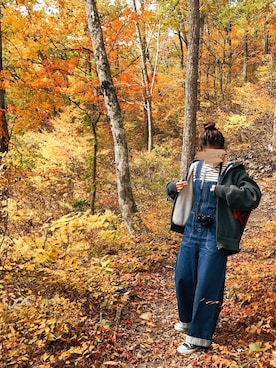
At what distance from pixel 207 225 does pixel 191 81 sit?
504 centimetres

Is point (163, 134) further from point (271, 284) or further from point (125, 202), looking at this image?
point (271, 284)

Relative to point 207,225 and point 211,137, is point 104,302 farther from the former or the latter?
point 211,137

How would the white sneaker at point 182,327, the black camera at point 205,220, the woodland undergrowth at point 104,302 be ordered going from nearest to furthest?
the black camera at point 205,220, the woodland undergrowth at point 104,302, the white sneaker at point 182,327

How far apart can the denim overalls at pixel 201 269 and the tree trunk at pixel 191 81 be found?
4663mm

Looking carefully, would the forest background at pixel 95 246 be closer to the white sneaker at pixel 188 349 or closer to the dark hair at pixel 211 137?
the white sneaker at pixel 188 349

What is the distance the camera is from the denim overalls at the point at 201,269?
9.45 ft

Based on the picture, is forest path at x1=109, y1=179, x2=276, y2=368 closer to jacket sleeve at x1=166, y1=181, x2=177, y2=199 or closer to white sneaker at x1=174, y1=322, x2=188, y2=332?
white sneaker at x1=174, y1=322, x2=188, y2=332

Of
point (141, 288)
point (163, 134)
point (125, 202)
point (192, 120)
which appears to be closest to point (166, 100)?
point (163, 134)

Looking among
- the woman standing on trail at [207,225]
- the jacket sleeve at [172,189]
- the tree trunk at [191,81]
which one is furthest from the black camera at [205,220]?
the tree trunk at [191,81]

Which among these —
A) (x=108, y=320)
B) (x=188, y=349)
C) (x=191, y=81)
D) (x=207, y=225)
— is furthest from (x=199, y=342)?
(x=191, y=81)

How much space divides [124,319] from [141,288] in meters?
0.89

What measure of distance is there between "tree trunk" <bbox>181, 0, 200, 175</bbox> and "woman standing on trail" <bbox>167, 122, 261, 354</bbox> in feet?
15.3

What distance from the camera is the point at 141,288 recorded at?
4836mm

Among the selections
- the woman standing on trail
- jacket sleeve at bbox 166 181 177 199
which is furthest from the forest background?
jacket sleeve at bbox 166 181 177 199
